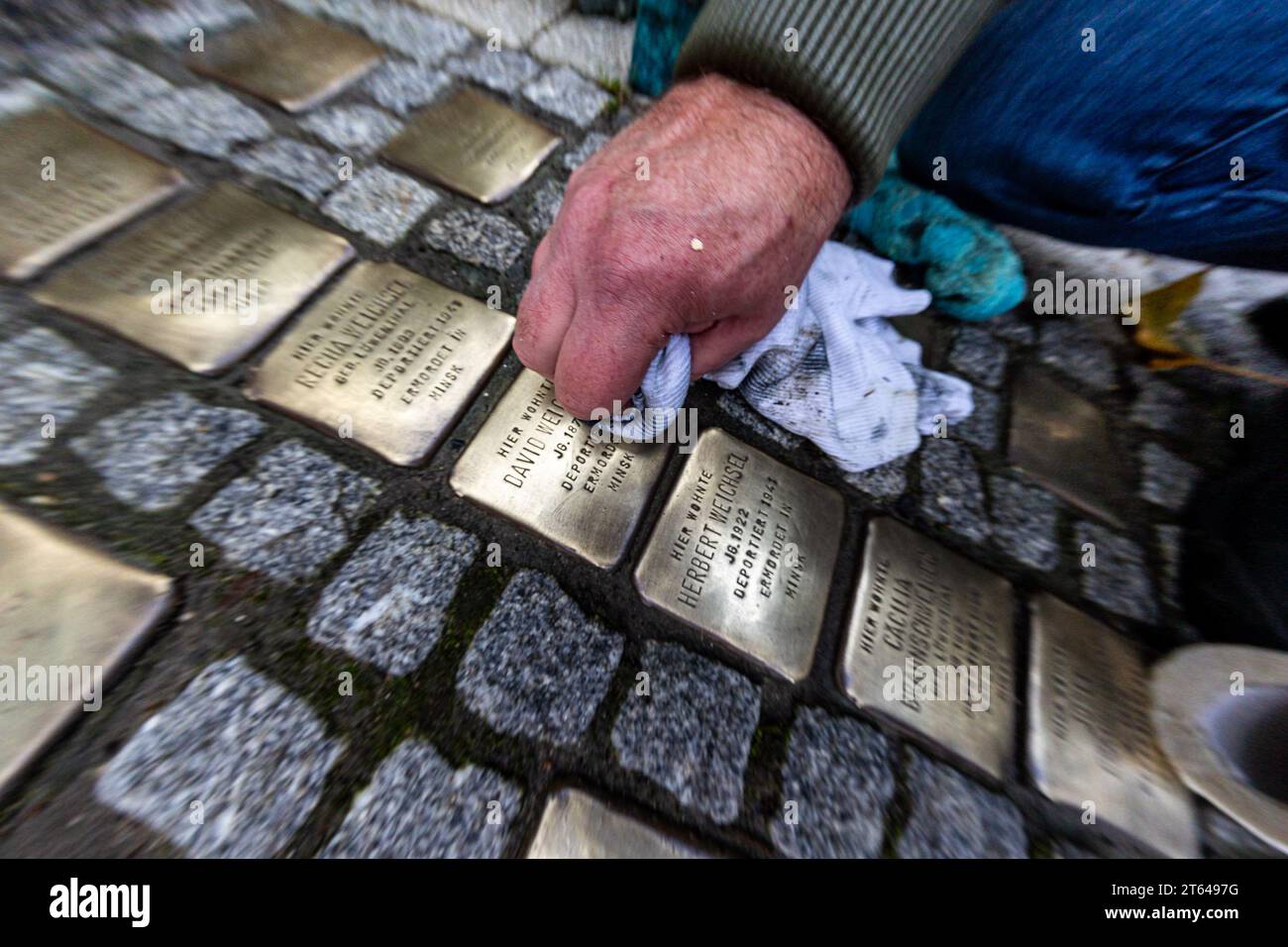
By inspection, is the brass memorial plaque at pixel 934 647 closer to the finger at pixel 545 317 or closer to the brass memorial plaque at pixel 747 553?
the brass memorial plaque at pixel 747 553

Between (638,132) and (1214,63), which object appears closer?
(638,132)

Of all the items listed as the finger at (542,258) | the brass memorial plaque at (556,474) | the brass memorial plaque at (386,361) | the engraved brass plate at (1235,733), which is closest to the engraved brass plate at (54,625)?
the brass memorial plaque at (386,361)

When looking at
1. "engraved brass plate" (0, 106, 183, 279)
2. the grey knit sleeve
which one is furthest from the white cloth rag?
"engraved brass plate" (0, 106, 183, 279)

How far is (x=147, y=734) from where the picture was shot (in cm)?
72

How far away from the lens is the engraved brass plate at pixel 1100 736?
36.3 inches

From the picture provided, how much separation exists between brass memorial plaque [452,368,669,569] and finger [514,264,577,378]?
15 cm

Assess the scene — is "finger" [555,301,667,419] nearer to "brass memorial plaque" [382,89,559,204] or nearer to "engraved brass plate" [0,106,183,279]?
"brass memorial plaque" [382,89,559,204]

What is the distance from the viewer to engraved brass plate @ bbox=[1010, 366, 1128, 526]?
1.31 meters

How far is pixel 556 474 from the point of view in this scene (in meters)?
1.04

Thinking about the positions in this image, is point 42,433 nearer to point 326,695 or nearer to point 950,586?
point 326,695

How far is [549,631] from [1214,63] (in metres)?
1.68

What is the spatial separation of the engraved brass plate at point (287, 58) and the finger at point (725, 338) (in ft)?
4.09

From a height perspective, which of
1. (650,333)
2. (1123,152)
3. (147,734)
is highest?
(1123,152)

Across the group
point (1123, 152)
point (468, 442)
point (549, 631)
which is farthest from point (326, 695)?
point (1123, 152)
